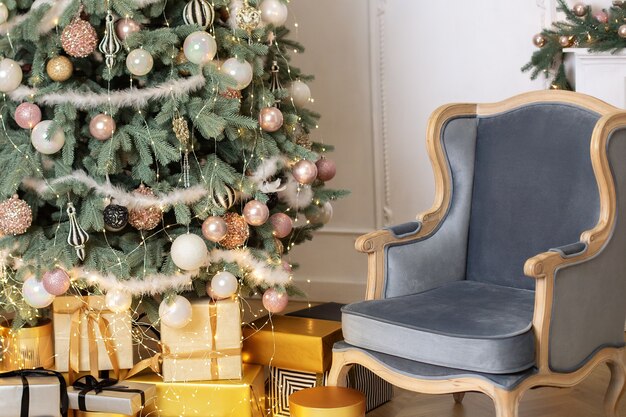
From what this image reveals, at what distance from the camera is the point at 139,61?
8.59ft

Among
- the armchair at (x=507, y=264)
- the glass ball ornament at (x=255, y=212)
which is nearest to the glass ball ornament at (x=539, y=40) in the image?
the armchair at (x=507, y=264)

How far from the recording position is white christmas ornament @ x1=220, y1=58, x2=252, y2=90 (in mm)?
2746

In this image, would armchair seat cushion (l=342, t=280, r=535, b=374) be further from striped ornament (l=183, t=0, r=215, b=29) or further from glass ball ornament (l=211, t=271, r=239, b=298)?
striped ornament (l=183, t=0, r=215, b=29)

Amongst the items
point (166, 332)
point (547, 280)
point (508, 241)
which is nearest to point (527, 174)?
point (508, 241)

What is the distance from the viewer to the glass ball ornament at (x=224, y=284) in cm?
279

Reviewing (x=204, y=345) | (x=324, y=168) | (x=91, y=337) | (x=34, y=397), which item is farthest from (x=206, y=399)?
(x=324, y=168)

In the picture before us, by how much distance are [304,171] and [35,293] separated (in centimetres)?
98

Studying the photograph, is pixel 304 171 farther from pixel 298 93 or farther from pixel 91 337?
pixel 91 337

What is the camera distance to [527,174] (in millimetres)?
2779

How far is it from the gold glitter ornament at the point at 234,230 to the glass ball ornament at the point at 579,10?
5.90ft

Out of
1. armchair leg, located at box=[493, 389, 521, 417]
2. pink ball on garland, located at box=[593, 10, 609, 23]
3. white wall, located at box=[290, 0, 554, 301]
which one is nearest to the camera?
armchair leg, located at box=[493, 389, 521, 417]

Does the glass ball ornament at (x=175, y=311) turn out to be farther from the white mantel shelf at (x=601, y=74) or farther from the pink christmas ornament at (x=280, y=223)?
the white mantel shelf at (x=601, y=74)

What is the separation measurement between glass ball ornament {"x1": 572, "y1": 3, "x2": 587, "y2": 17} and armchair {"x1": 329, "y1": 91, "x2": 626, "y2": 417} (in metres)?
1.01

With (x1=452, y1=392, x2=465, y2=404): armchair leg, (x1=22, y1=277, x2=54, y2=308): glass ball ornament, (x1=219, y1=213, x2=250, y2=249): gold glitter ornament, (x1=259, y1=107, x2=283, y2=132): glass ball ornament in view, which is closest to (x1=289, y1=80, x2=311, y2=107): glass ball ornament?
(x1=259, y1=107, x2=283, y2=132): glass ball ornament
